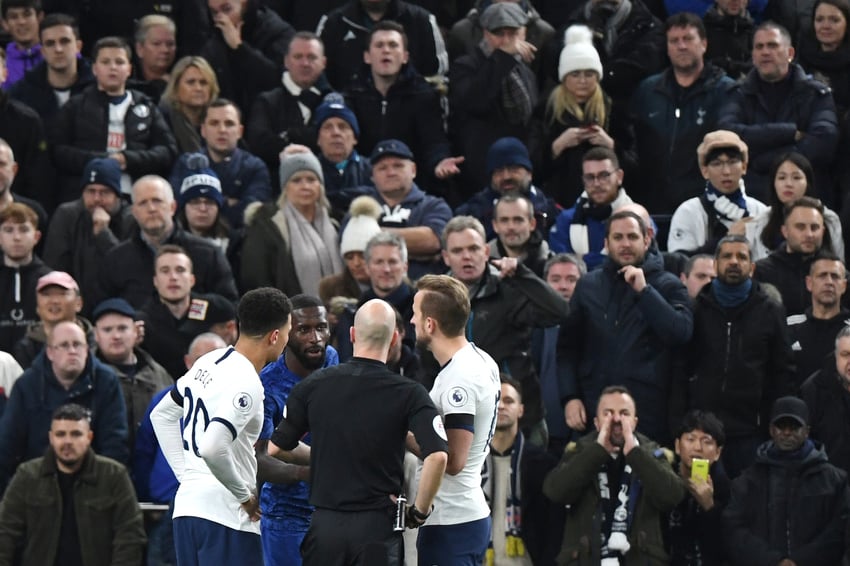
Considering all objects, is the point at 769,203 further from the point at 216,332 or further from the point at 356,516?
the point at 356,516

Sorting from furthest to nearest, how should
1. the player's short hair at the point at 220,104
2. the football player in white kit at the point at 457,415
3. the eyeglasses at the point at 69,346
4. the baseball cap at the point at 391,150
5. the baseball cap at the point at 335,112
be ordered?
the player's short hair at the point at 220,104, the baseball cap at the point at 335,112, the baseball cap at the point at 391,150, the eyeglasses at the point at 69,346, the football player in white kit at the point at 457,415

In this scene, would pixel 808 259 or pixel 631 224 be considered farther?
pixel 808 259

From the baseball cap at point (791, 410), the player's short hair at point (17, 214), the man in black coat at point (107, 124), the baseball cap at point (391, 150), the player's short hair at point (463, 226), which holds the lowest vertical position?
the baseball cap at point (791, 410)

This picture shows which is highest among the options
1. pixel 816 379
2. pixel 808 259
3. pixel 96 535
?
pixel 808 259

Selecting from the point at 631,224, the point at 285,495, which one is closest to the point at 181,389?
the point at 285,495

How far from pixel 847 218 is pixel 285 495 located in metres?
6.67

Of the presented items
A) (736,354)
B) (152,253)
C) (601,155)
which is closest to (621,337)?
(736,354)

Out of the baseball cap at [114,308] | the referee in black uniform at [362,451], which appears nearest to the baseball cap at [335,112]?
the baseball cap at [114,308]

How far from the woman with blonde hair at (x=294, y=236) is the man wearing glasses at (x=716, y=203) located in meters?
2.70

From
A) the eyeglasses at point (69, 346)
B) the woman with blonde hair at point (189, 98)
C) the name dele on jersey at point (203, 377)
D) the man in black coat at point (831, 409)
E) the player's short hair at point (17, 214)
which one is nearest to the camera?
the name dele on jersey at point (203, 377)

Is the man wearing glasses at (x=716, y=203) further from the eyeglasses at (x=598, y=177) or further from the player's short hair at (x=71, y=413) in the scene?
the player's short hair at (x=71, y=413)

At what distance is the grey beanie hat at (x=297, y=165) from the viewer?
1406cm

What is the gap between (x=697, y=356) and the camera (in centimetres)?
1279

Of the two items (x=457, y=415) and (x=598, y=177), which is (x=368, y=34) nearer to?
(x=598, y=177)
